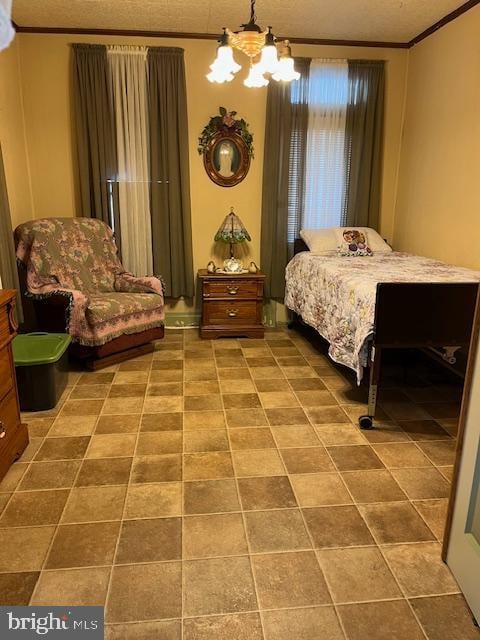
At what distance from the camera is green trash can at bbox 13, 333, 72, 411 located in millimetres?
2820

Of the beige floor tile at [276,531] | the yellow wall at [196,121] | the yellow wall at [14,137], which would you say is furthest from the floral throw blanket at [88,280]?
the beige floor tile at [276,531]

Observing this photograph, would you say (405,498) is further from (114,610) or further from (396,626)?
(114,610)

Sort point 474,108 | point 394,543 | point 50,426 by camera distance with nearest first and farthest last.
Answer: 1. point 394,543
2. point 50,426
3. point 474,108

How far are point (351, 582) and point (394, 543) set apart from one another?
11.2 inches

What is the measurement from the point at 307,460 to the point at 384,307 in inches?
36.3

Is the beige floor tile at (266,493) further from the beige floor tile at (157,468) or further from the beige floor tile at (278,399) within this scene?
the beige floor tile at (278,399)

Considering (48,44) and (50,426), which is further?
(48,44)

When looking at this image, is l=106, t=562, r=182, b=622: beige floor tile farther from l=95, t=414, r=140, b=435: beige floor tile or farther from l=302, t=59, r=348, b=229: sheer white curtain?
l=302, t=59, r=348, b=229: sheer white curtain

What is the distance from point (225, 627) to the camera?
1451 mm

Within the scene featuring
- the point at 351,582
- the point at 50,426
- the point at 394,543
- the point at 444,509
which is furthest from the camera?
the point at 50,426

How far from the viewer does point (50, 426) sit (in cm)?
272

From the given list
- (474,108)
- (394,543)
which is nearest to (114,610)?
(394,543)

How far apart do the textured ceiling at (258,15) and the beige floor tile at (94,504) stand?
11.2 feet

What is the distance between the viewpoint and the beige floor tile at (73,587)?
1532 millimetres
